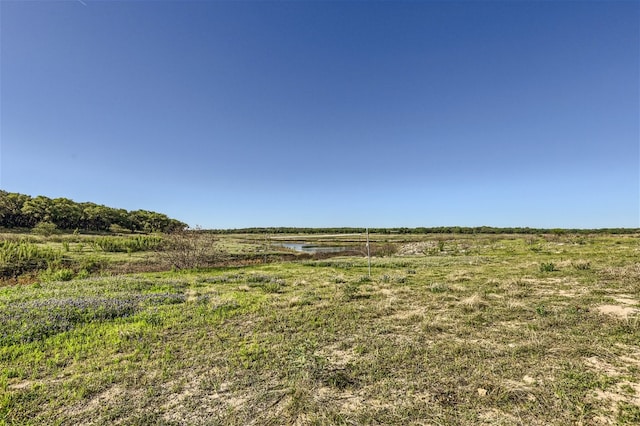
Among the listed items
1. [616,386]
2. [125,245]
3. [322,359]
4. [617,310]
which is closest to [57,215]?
[125,245]

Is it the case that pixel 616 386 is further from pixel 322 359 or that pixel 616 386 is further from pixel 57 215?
pixel 57 215

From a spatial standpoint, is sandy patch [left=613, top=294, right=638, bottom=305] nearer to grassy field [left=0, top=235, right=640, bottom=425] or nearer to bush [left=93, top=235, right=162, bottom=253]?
grassy field [left=0, top=235, right=640, bottom=425]

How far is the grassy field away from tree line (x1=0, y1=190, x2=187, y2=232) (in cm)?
6534

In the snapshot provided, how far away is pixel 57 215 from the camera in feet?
257

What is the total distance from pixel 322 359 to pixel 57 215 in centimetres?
10585

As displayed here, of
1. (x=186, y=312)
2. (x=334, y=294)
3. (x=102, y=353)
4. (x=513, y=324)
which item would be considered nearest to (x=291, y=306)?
(x=334, y=294)

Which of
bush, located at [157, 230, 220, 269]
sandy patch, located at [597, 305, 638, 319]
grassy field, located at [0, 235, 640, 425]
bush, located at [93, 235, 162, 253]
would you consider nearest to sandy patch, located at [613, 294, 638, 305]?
grassy field, located at [0, 235, 640, 425]

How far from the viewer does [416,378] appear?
5.10 metres

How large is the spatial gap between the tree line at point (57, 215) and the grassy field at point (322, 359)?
→ 65339 millimetres

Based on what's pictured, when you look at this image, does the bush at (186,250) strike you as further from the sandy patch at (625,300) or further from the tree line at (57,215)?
the tree line at (57,215)

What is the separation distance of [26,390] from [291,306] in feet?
23.2

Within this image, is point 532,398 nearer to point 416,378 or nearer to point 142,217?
point 416,378

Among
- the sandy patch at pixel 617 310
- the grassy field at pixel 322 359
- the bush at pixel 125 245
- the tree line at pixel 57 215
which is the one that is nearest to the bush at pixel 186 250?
the grassy field at pixel 322 359

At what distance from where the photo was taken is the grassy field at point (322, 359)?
420 centimetres
